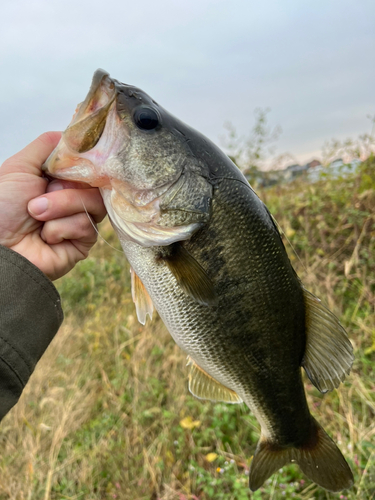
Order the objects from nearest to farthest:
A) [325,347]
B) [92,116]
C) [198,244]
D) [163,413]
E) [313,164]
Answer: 1. [92,116]
2. [198,244]
3. [325,347]
4. [163,413]
5. [313,164]

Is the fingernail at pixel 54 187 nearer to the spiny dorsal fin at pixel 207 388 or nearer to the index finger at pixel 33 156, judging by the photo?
the index finger at pixel 33 156

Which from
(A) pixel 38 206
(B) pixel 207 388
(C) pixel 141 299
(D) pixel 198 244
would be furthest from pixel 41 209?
(B) pixel 207 388

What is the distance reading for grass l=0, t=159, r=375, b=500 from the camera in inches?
88.4

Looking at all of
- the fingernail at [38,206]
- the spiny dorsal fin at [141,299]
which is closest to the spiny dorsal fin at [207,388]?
the spiny dorsal fin at [141,299]

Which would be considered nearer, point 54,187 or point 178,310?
point 178,310

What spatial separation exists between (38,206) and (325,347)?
1.26 m

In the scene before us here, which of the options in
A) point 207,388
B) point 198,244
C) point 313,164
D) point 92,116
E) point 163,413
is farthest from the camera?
point 313,164

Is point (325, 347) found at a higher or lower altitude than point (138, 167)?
lower

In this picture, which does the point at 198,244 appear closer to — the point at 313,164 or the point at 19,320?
the point at 19,320

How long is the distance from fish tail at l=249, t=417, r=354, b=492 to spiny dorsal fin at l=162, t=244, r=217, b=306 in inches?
31.0

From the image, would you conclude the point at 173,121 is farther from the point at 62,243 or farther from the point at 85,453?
the point at 85,453

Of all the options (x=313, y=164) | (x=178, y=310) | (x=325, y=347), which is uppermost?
(x=178, y=310)

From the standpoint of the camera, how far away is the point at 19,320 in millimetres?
1296

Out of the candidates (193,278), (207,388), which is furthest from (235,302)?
(207,388)
